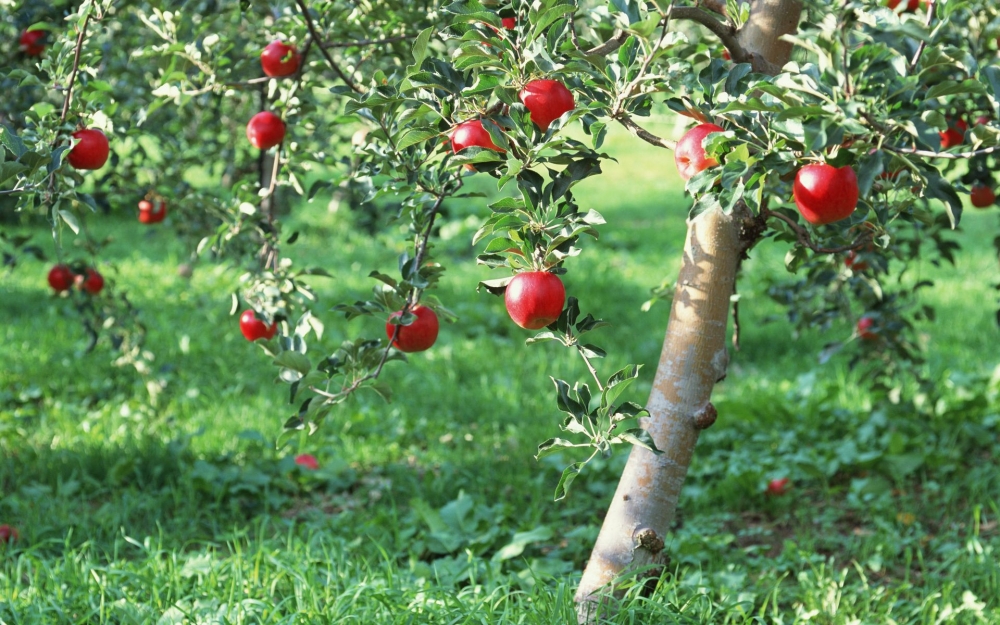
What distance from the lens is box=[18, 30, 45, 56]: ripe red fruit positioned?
9.06ft

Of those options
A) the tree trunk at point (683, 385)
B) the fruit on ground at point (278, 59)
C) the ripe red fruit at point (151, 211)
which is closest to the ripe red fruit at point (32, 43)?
the ripe red fruit at point (151, 211)

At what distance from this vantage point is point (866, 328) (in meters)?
2.89

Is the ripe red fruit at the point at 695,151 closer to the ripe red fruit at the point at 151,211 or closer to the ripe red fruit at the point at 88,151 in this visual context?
the ripe red fruit at the point at 88,151

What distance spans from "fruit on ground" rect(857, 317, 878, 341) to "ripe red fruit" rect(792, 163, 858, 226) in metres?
1.78

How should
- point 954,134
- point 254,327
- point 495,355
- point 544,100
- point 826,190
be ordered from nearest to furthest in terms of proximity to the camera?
1. point 826,190
2. point 544,100
3. point 254,327
4. point 954,134
5. point 495,355

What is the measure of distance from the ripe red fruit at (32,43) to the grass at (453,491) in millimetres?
1336

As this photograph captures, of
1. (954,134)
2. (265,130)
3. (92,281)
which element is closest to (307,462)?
(92,281)

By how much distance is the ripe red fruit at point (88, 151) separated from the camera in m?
1.69

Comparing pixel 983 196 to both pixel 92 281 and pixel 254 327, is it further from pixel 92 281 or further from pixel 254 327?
pixel 92 281

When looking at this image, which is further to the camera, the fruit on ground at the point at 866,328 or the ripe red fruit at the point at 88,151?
the fruit on ground at the point at 866,328

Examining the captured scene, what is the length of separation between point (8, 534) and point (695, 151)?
7.16ft

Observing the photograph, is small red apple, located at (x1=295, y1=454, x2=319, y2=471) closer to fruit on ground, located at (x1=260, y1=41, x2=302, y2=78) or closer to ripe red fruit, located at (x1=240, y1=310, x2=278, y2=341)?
ripe red fruit, located at (x1=240, y1=310, x2=278, y2=341)

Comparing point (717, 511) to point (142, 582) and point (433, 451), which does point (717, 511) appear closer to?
point (433, 451)

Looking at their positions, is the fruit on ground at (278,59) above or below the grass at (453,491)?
above
